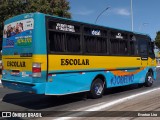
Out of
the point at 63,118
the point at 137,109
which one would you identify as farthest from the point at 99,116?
the point at 137,109

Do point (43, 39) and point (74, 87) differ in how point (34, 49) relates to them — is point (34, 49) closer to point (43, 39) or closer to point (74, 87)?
point (43, 39)

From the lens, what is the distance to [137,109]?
9320 millimetres

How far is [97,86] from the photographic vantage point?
39.0 feet

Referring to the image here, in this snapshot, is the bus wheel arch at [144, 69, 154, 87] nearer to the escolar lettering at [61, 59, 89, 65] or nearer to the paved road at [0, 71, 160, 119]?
the paved road at [0, 71, 160, 119]

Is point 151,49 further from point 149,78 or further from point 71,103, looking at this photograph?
point 71,103

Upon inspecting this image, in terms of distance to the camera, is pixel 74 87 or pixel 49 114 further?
pixel 74 87

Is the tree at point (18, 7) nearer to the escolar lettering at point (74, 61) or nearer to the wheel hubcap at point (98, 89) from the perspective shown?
the wheel hubcap at point (98, 89)

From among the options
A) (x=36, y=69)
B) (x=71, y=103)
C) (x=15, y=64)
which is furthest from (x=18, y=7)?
(x=36, y=69)

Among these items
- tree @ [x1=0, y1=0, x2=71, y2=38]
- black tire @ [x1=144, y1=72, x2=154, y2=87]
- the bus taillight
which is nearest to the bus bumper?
the bus taillight

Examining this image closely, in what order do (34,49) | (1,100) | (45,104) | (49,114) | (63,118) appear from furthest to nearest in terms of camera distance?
(1,100) → (45,104) → (34,49) → (49,114) → (63,118)

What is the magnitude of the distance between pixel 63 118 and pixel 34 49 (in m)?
2.41

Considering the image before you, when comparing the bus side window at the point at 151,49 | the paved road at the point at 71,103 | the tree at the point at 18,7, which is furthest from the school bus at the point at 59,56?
the tree at the point at 18,7

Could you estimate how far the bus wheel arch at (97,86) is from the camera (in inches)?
457

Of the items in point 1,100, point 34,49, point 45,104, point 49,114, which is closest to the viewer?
point 49,114
